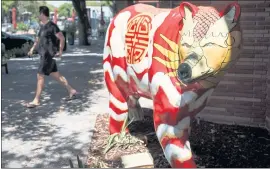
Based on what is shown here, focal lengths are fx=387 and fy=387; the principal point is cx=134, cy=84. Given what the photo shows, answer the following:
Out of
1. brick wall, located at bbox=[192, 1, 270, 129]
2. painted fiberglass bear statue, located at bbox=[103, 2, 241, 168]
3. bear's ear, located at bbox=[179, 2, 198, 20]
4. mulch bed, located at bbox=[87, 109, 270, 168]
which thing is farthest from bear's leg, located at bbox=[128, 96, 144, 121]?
bear's ear, located at bbox=[179, 2, 198, 20]

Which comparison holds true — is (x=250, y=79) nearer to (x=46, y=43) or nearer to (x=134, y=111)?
(x=134, y=111)

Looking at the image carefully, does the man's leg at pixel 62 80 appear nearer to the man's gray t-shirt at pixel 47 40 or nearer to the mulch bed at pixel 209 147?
the man's gray t-shirt at pixel 47 40

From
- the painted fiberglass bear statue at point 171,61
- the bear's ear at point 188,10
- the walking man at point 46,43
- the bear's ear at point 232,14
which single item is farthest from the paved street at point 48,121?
the bear's ear at point 232,14

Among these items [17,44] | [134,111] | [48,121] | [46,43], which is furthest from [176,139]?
[17,44]

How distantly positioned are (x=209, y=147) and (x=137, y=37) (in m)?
1.78

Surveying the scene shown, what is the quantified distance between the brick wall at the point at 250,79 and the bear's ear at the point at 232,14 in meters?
2.74

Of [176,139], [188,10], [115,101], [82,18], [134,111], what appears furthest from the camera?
[82,18]

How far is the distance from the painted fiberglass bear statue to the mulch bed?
424 millimetres

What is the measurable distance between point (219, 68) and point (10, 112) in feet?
15.7

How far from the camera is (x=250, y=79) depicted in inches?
224

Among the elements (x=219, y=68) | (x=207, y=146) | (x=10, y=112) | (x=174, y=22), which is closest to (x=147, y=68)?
(x=174, y=22)

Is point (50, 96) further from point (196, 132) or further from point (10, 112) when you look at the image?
point (196, 132)

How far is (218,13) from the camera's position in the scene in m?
3.09

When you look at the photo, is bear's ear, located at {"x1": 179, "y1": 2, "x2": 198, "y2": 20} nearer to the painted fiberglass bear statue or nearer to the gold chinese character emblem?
the painted fiberglass bear statue
